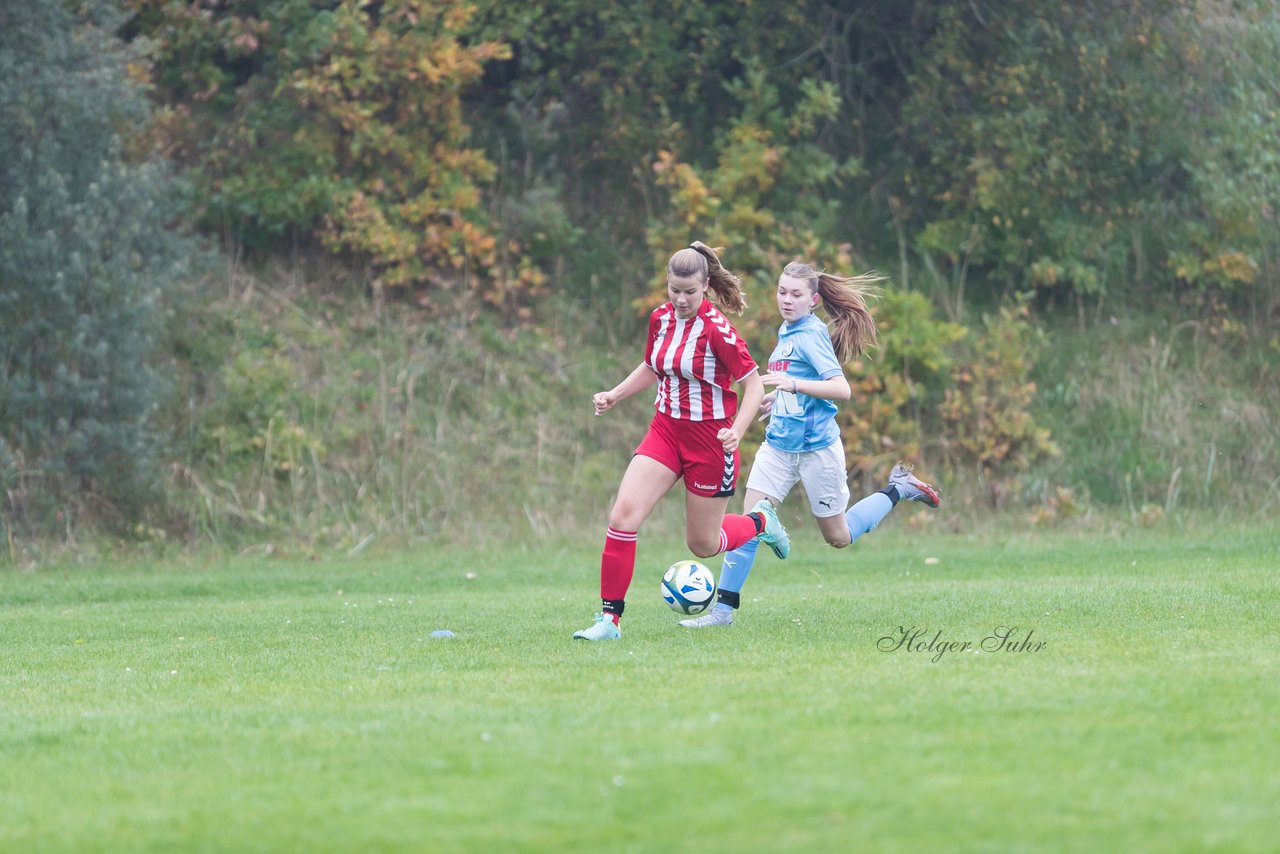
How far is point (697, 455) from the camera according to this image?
29.2 ft

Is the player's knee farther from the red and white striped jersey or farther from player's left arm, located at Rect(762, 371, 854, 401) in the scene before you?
player's left arm, located at Rect(762, 371, 854, 401)

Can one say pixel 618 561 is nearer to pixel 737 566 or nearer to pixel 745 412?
pixel 737 566

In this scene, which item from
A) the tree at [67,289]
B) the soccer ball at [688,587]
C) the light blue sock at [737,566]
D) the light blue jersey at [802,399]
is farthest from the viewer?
the tree at [67,289]

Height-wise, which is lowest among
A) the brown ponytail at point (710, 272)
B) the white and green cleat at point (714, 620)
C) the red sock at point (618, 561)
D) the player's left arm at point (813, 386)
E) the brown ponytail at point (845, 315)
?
the white and green cleat at point (714, 620)

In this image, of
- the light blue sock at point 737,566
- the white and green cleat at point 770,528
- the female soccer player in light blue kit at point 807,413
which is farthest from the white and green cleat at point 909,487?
the light blue sock at point 737,566

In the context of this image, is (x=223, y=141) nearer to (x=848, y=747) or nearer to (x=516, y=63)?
(x=516, y=63)

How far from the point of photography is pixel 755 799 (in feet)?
16.5

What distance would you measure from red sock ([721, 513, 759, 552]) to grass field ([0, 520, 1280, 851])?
0.49 m

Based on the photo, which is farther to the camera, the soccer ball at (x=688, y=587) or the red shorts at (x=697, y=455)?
the soccer ball at (x=688, y=587)

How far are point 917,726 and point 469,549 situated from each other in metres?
10.9

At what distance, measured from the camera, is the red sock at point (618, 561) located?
8.85 metres

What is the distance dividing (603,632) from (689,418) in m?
1.24

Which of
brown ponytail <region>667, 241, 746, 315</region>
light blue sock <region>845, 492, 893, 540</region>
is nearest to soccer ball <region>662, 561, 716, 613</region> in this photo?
light blue sock <region>845, 492, 893, 540</region>

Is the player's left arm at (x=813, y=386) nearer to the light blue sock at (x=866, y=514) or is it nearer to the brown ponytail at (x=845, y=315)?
the brown ponytail at (x=845, y=315)
